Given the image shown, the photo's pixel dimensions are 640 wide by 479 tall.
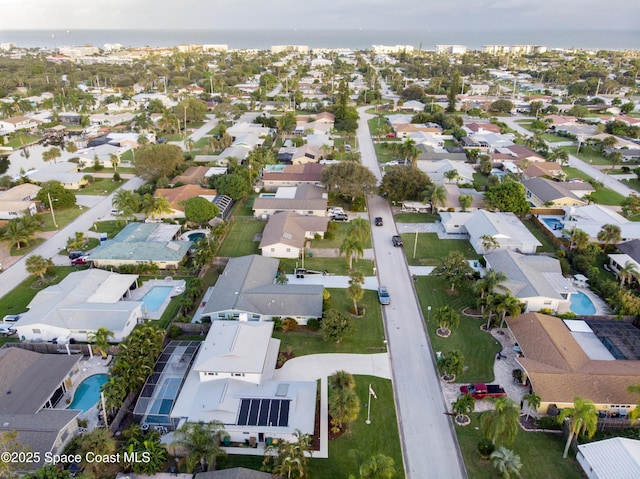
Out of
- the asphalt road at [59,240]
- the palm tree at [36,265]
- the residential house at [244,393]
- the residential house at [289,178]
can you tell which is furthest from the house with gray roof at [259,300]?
the residential house at [289,178]

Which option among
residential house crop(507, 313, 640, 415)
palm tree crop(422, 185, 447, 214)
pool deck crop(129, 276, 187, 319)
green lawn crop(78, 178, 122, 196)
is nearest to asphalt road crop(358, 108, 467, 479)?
residential house crop(507, 313, 640, 415)

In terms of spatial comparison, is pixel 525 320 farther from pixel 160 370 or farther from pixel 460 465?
pixel 160 370

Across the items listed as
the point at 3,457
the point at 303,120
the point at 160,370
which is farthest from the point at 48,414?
the point at 303,120

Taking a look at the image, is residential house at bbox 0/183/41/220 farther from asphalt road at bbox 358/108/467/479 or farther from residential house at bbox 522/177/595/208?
residential house at bbox 522/177/595/208

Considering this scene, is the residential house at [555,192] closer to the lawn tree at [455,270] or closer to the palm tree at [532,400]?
the lawn tree at [455,270]

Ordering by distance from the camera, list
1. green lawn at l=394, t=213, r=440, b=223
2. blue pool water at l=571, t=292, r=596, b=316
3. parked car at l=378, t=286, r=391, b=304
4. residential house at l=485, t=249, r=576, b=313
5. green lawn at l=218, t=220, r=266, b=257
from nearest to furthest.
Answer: residential house at l=485, t=249, r=576, b=313
blue pool water at l=571, t=292, r=596, b=316
parked car at l=378, t=286, r=391, b=304
green lawn at l=218, t=220, r=266, b=257
green lawn at l=394, t=213, r=440, b=223
